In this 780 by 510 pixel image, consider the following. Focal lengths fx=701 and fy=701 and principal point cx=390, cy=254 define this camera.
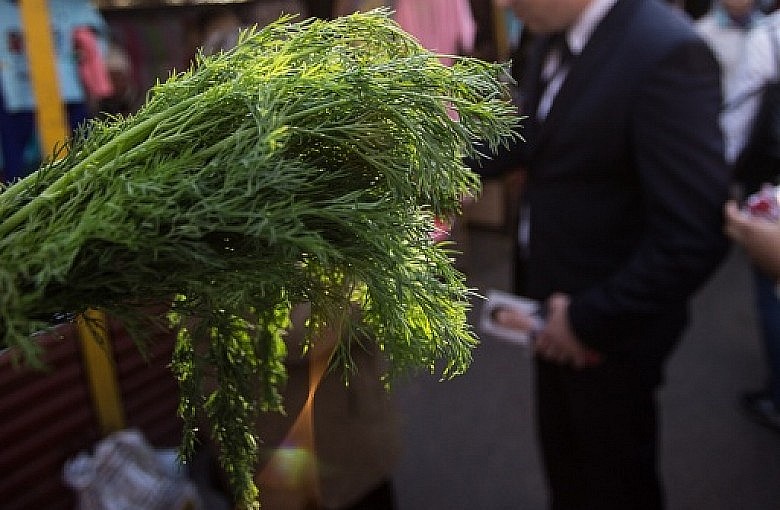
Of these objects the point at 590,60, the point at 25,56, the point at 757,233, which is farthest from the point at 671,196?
the point at 25,56

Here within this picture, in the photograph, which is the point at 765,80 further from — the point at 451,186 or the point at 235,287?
the point at 235,287

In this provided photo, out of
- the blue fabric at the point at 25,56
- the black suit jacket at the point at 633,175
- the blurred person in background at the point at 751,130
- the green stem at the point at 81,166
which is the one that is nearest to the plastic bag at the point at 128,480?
the blue fabric at the point at 25,56

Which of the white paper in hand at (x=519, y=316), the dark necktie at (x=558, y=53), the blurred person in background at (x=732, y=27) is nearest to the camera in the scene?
the dark necktie at (x=558, y=53)

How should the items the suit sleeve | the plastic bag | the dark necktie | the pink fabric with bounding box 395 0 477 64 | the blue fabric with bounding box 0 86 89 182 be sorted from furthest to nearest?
the pink fabric with bounding box 395 0 477 64
the blue fabric with bounding box 0 86 89 182
the plastic bag
the dark necktie
the suit sleeve

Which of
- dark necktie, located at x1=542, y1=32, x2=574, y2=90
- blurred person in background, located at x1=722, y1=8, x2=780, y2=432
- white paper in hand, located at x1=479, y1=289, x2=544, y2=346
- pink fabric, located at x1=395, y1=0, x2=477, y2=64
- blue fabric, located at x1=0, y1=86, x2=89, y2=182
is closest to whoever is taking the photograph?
dark necktie, located at x1=542, y1=32, x2=574, y2=90

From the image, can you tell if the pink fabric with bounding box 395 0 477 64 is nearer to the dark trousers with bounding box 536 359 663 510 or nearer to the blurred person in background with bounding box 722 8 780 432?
the blurred person in background with bounding box 722 8 780 432

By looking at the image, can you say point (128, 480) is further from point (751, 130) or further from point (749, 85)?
point (749, 85)

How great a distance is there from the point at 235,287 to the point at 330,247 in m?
0.09

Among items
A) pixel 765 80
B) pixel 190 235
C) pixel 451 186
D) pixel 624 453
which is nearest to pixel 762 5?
pixel 765 80

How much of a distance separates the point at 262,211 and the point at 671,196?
1245 mm

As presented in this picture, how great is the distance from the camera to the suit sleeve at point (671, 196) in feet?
5.11

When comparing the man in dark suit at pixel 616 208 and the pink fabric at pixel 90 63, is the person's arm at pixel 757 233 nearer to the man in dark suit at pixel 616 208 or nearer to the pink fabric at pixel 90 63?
the man in dark suit at pixel 616 208

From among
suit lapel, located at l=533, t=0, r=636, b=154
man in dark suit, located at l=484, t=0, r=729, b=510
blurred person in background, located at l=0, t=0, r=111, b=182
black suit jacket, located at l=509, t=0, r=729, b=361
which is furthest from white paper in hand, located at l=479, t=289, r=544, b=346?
blurred person in background, located at l=0, t=0, r=111, b=182

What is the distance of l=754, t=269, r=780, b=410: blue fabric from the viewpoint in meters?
2.75
